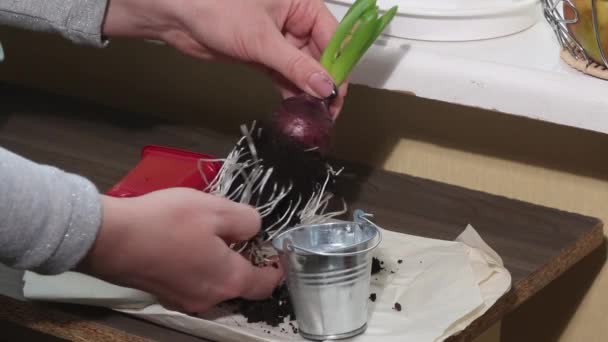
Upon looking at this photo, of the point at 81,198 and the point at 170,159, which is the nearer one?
the point at 81,198

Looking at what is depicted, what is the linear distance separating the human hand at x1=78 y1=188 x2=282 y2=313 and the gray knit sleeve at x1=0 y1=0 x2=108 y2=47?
1.23 feet

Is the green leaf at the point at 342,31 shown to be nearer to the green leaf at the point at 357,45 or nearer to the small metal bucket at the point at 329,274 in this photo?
the green leaf at the point at 357,45

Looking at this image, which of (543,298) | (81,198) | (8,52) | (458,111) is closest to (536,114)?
A: (458,111)

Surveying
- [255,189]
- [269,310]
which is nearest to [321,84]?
[255,189]

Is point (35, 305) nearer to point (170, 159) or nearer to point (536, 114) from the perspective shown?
point (170, 159)

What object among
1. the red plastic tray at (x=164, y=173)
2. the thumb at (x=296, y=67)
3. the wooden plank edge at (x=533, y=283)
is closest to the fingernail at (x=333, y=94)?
the thumb at (x=296, y=67)

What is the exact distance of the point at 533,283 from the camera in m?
0.92

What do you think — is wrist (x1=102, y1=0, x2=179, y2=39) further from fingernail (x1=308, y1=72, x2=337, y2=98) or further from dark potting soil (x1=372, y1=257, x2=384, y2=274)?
dark potting soil (x1=372, y1=257, x2=384, y2=274)

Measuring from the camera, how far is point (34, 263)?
2.32 feet

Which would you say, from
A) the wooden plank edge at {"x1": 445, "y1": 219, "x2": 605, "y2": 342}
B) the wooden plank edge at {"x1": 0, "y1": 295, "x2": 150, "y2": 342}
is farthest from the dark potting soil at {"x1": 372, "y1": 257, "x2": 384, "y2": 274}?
the wooden plank edge at {"x1": 0, "y1": 295, "x2": 150, "y2": 342}

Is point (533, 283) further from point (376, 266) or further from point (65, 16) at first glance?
point (65, 16)

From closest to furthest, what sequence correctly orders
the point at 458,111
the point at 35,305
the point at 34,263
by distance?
the point at 34,263 < the point at 35,305 < the point at 458,111

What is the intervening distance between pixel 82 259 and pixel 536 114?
0.52m

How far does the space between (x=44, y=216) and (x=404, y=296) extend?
35 cm
